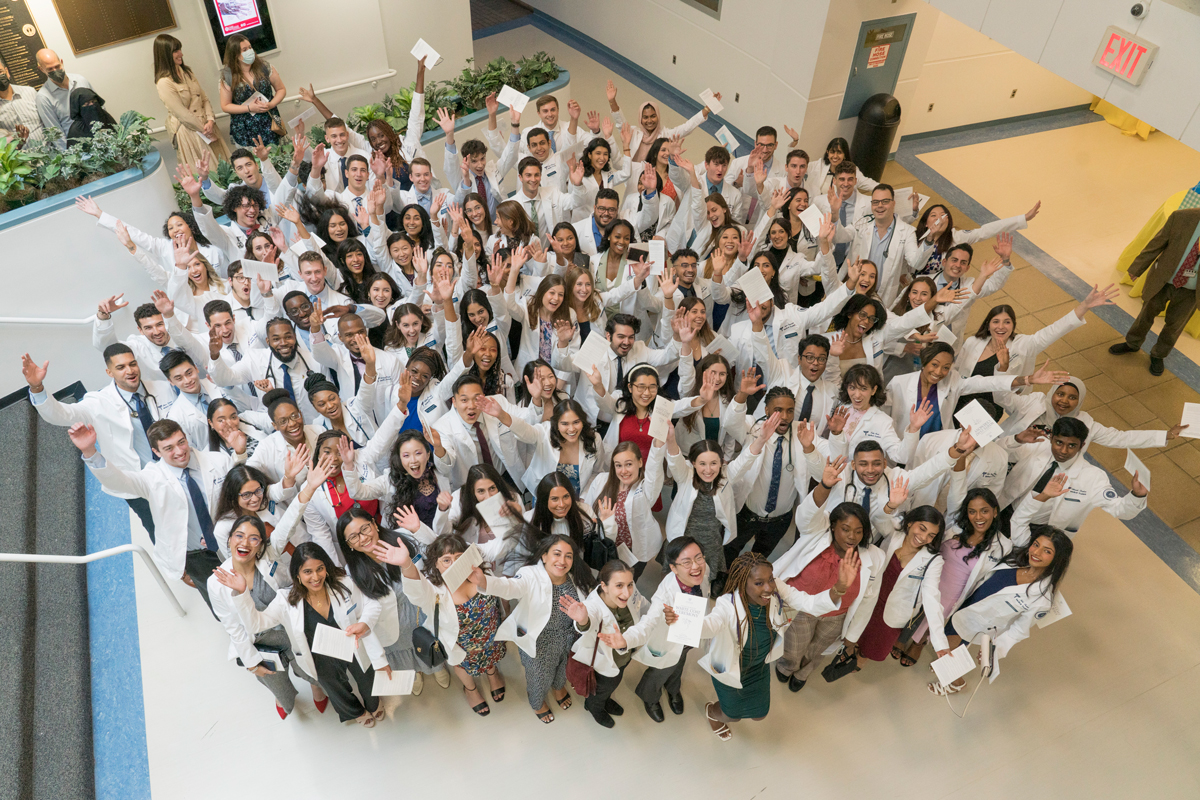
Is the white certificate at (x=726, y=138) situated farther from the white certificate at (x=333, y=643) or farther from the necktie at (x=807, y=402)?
the white certificate at (x=333, y=643)

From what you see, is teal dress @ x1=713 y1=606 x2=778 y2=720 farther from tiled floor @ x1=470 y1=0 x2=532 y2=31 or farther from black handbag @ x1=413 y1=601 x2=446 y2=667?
tiled floor @ x1=470 y1=0 x2=532 y2=31

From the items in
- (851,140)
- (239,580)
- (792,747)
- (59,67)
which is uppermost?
(59,67)

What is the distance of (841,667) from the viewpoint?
A: 13.8ft

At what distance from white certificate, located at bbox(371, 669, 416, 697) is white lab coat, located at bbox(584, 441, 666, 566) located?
1.15 metres

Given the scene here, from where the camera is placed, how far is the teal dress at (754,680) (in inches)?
138

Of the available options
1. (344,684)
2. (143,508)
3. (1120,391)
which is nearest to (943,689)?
(344,684)

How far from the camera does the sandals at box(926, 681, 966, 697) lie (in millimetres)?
3807

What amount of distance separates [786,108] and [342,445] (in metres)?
6.45

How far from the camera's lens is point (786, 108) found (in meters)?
8.16

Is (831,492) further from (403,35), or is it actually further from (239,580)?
(403,35)

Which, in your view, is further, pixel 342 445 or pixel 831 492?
pixel 831 492

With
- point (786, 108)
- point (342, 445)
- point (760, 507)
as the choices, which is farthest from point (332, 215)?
point (786, 108)

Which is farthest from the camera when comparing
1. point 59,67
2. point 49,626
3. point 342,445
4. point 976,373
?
point 59,67

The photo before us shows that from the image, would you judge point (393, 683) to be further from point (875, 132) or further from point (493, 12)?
point (493, 12)
